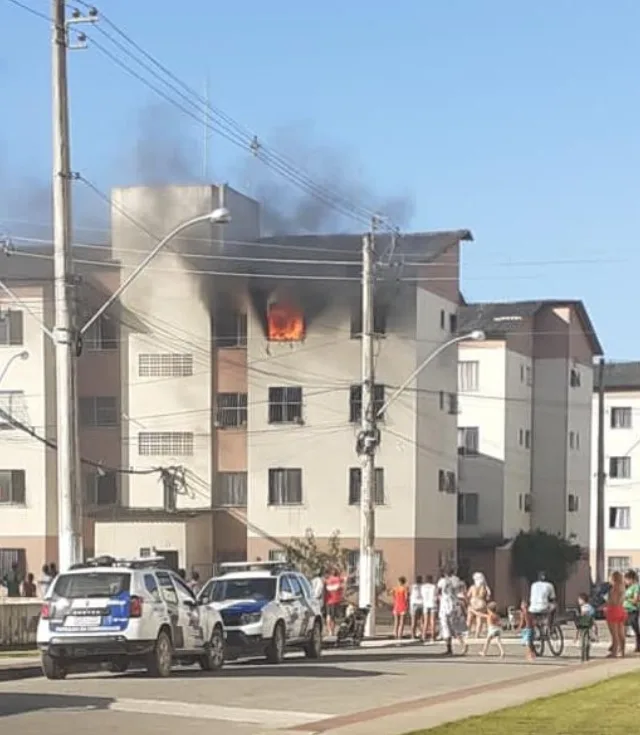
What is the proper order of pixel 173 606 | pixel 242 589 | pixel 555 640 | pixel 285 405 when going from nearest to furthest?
pixel 173 606, pixel 242 589, pixel 555 640, pixel 285 405

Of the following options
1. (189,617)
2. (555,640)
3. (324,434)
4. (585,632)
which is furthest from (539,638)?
(324,434)

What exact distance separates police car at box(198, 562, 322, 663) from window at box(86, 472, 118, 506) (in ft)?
95.7

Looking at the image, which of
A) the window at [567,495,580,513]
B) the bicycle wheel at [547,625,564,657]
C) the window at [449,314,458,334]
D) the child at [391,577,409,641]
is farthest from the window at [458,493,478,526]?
the bicycle wheel at [547,625,564,657]

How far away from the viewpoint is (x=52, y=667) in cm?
2150

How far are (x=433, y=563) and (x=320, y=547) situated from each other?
4.44 metres

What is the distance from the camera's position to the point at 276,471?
56812mm

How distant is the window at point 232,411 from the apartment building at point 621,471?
30.8 metres

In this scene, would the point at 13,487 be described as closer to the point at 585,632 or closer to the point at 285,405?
the point at 285,405

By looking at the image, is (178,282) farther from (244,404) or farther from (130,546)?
(130,546)

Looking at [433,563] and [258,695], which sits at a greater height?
[258,695]

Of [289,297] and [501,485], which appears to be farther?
[501,485]

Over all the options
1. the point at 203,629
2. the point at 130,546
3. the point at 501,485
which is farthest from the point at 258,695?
the point at 501,485

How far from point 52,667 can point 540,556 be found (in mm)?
46722

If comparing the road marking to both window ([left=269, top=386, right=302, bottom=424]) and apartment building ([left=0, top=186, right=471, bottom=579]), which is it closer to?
apartment building ([left=0, top=186, right=471, bottom=579])
